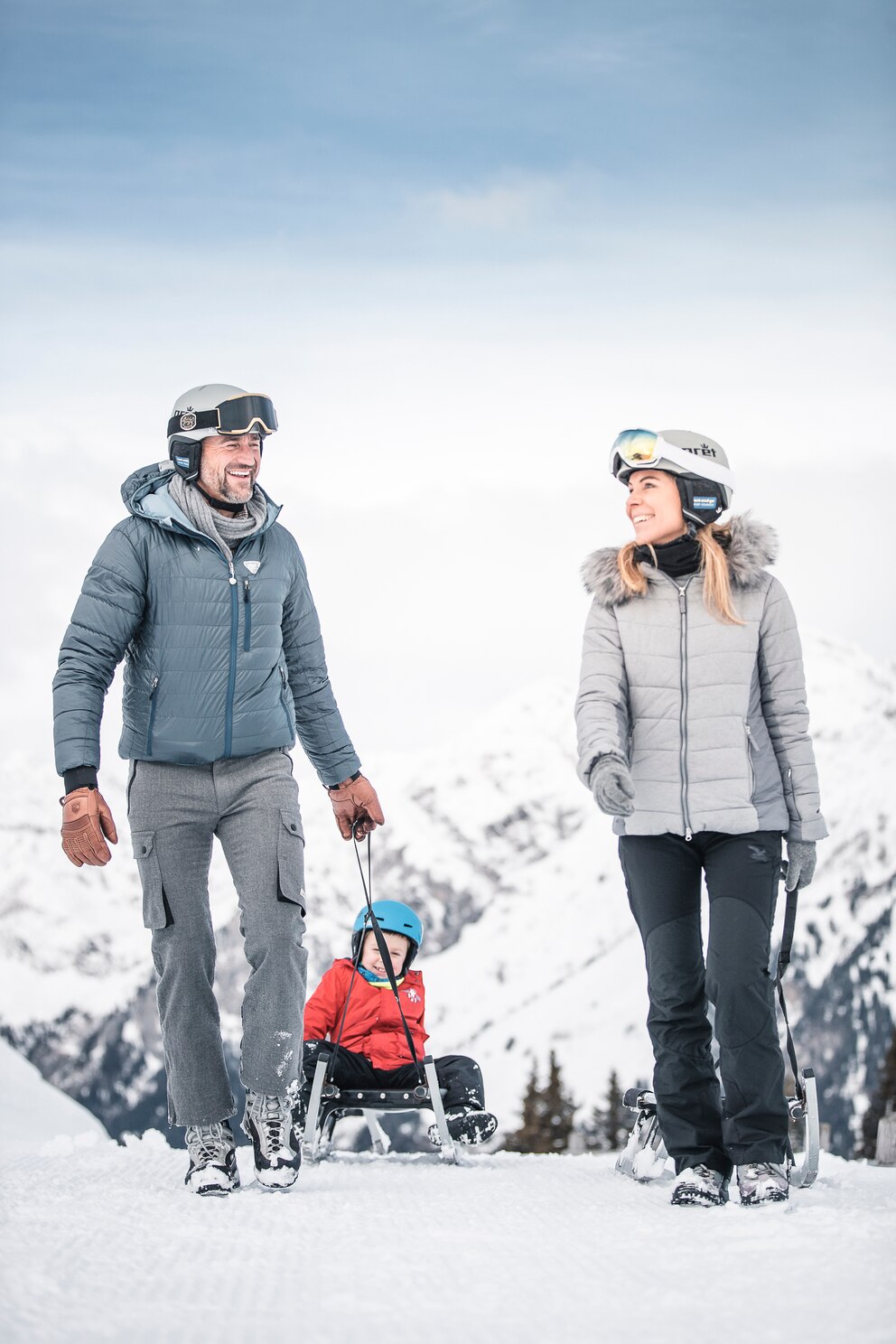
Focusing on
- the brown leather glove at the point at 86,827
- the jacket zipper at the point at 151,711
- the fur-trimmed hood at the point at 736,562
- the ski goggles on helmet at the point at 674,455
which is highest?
the ski goggles on helmet at the point at 674,455

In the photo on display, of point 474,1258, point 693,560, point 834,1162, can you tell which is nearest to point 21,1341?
point 474,1258

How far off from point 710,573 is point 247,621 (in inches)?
61.6

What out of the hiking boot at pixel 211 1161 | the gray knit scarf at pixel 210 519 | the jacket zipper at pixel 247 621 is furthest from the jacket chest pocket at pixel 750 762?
the hiking boot at pixel 211 1161

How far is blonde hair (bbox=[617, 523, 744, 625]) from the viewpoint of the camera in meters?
4.34

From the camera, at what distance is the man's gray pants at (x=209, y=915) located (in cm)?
429

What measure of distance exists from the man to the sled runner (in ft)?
4.46

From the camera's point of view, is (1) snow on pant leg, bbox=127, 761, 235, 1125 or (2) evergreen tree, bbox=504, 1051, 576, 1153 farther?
(2) evergreen tree, bbox=504, 1051, 576, 1153

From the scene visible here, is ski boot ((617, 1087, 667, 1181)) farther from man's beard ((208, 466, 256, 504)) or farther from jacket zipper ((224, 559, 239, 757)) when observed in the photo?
man's beard ((208, 466, 256, 504))

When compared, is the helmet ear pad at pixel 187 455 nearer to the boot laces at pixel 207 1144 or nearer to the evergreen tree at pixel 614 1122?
the boot laces at pixel 207 1144

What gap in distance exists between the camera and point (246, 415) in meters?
4.54

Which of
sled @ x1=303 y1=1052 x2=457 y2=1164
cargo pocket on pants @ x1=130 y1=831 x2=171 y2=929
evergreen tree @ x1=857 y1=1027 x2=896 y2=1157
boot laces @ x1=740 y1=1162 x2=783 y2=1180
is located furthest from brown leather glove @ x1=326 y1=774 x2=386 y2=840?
evergreen tree @ x1=857 y1=1027 x2=896 y2=1157

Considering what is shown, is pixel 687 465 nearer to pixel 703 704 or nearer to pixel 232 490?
pixel 703 704

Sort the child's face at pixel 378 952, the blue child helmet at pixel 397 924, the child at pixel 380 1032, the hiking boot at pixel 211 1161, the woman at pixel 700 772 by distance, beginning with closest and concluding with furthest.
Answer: the woman at pixel 700 772 < the hiking boot at pixel 211 1161 < the child at pixel 380 1032 < the child's face at pixel 378 952 < the blue child helmet at pixel 397 924

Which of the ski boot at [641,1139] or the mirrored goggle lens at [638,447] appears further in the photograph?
the ski boot at [641,1139]
